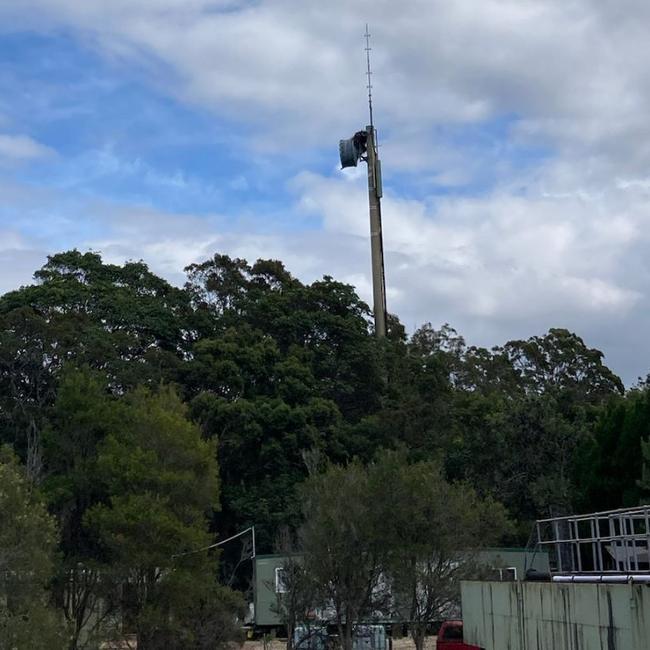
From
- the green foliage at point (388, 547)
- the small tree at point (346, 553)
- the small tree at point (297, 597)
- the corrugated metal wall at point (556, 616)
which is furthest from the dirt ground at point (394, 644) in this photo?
the corrugated metal wall at point (556, 616)

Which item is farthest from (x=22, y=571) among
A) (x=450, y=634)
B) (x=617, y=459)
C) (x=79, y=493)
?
(x=617, y=459)

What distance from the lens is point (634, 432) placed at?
43875 millimetres

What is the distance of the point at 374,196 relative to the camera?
8112cm

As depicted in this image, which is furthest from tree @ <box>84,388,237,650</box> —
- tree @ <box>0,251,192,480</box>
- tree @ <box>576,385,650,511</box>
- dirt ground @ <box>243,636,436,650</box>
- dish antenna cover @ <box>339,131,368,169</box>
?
dish antenna cover @ <box>339,131,368,169</box>

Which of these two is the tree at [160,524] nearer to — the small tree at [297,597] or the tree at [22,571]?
the small tree at [297,597]

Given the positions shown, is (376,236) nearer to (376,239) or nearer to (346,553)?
(376,239)

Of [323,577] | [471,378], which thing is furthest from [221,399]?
[471,378]

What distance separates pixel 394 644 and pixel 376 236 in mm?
38574

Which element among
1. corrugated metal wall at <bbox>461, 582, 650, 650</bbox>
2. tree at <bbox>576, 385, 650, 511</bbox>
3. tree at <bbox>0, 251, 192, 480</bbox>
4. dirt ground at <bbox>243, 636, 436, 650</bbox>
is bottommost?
dirt ground at <bbox>243, 636, 436, 650</bbox>

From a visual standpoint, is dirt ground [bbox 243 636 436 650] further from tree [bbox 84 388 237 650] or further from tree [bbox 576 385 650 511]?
tree [bbox 576 385 650 511]

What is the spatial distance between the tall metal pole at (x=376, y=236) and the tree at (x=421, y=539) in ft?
109

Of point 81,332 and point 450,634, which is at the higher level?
point 81,332

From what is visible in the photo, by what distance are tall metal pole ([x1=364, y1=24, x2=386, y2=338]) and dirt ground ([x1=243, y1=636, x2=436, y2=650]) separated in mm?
27001

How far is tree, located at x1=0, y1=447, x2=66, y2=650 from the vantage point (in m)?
26.0
